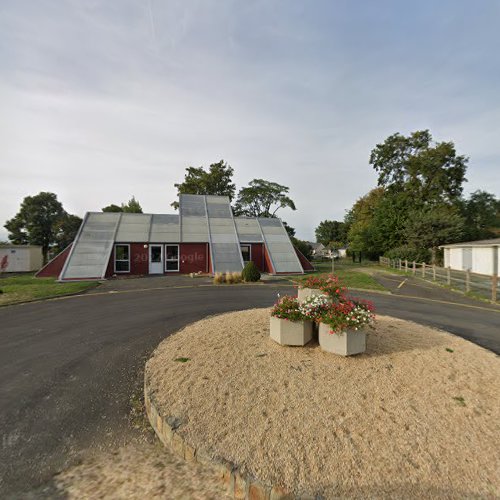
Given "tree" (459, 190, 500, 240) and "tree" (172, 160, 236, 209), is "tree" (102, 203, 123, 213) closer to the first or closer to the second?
"tree" (172, 160, 236, 209)

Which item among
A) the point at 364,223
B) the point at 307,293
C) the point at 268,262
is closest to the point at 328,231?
the point at 364,223

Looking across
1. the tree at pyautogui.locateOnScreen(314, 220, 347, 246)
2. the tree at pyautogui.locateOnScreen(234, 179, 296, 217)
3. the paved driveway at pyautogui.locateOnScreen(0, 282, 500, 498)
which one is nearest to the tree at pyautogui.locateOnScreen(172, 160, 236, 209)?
the tree at pyautogui.locateOnScreen(234, 179, 296, 217)

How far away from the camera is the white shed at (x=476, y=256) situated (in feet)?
65.5

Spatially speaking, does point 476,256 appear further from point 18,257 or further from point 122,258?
point 18,257

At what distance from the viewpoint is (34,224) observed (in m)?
34.0

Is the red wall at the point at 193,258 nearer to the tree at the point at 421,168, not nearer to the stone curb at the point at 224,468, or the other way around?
the stone curb at the point at 224,468

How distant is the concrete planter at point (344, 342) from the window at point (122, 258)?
18.6m

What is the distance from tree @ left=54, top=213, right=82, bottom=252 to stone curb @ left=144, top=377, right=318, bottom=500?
3936cm

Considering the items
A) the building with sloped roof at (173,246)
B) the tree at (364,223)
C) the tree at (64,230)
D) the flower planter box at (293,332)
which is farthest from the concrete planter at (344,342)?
the tree at (64,230)

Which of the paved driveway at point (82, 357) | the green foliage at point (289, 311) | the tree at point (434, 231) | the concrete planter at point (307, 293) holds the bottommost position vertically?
the paved driveway at point (82, 357)

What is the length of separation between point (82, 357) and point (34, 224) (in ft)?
123

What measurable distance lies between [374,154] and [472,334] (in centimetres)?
3761

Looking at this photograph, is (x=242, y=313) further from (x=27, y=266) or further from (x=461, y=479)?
(x=27, y=266)

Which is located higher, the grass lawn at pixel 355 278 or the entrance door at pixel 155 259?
the entrance door at pixel 155 259
